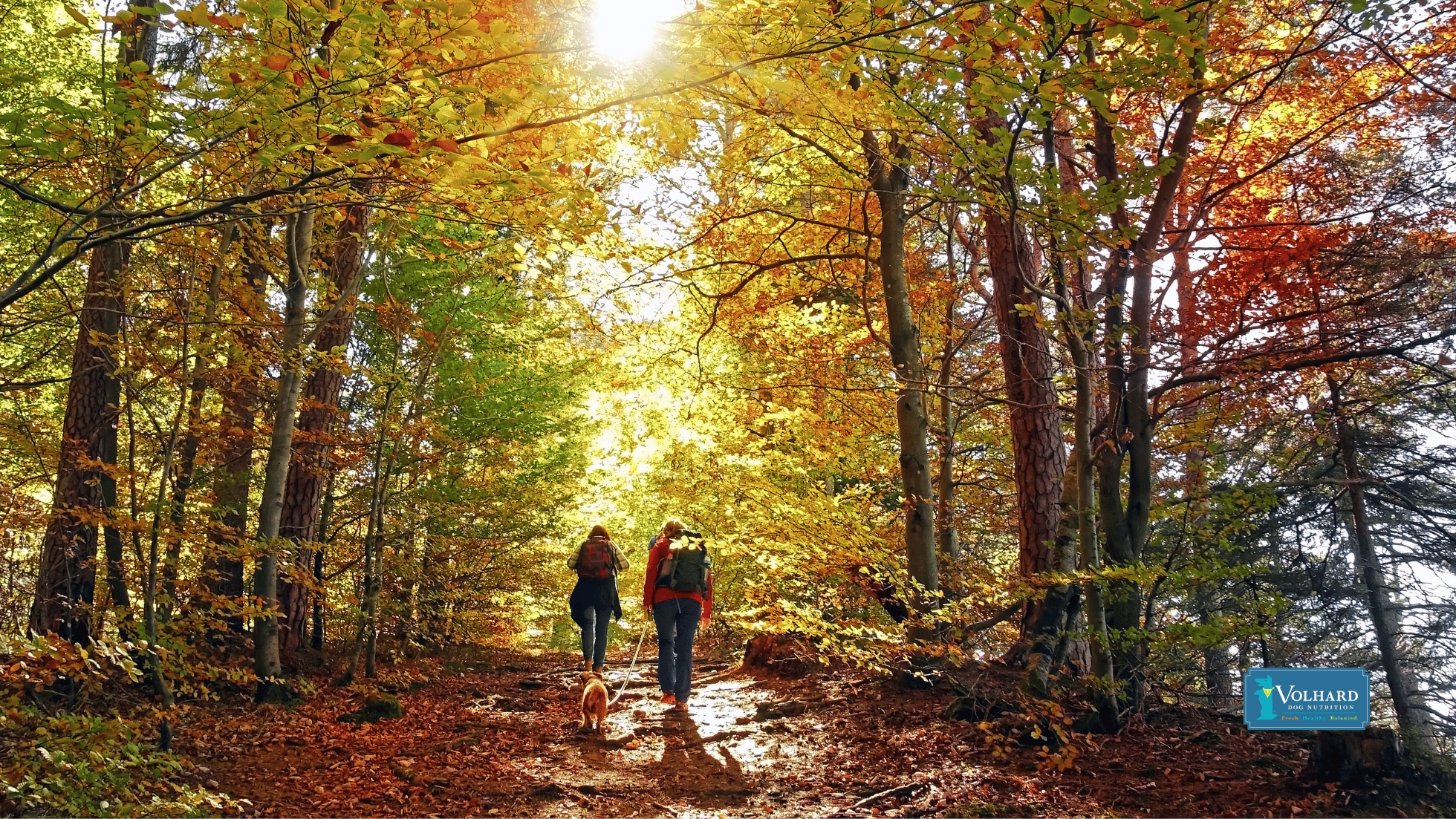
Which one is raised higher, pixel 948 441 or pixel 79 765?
pixel 948 441

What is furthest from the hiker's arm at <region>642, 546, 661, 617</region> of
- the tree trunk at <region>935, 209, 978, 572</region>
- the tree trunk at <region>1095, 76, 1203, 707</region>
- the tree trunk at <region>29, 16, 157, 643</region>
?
the tree trunk at <region>29, 16, 157, 643</region>

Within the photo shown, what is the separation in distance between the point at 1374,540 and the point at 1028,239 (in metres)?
7.89

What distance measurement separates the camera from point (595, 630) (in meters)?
9.34

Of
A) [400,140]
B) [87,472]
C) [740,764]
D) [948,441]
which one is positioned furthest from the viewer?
[948,441]

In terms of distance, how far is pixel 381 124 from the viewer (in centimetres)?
329

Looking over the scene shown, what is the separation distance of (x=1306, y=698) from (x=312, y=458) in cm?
962

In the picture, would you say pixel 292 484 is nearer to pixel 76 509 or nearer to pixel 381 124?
pixel 76 509

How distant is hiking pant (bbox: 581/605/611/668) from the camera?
364 inches

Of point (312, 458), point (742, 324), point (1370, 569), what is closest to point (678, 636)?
point (742, 324)

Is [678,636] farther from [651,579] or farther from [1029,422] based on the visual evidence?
[1029,422]

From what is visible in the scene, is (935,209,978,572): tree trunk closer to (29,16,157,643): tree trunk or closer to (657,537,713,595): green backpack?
(657,537,713,595): green backpack

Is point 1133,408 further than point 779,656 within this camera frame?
No

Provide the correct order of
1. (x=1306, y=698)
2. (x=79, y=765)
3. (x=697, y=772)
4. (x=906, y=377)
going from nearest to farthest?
(x=79, y=765), (x=1306, y=698), (x=697, y=772), (x=906, y=377)

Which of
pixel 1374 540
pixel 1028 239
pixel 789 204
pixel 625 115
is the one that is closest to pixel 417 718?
pixel 625 115
